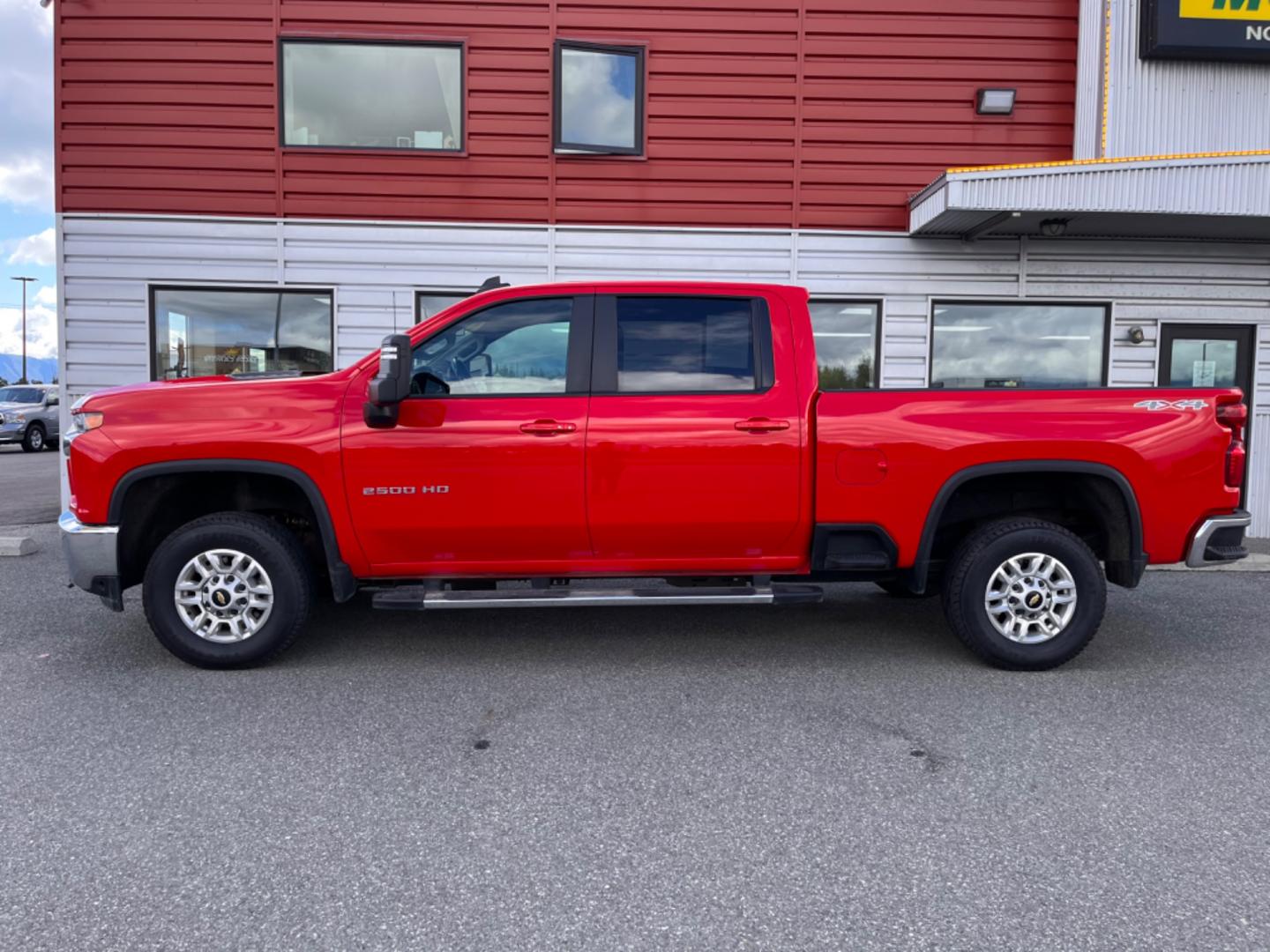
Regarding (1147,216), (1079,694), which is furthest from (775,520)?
(1147,216)

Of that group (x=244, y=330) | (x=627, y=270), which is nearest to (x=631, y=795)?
(x=627, y=270)

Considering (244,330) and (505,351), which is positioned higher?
(244,330)

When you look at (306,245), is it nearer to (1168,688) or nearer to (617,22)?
(617,22)

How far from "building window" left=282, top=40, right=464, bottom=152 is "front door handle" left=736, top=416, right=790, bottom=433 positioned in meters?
5.75

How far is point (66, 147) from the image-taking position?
28.9 feet

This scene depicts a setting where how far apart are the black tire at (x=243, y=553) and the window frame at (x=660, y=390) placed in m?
1.77

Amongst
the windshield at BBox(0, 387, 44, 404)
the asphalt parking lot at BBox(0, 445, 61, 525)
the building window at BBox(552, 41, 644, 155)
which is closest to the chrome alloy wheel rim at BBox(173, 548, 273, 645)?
the building window at BBox(552, 41, 644, 155)

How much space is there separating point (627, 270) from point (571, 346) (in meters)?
4.54

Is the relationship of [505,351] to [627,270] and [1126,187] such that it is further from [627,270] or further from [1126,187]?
[1126,187]

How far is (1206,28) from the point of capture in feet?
28.3

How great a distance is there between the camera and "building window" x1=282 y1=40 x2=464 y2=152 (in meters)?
8.87

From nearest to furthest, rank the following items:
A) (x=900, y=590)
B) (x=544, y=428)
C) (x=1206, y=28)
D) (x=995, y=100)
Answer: (x=544, y=428) → (x=900, y=590) → (x=1206, y=28) → (x=995, y=100)

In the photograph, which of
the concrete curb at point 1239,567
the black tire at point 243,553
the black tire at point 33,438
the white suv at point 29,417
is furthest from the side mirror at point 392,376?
the black tire at point 33,438

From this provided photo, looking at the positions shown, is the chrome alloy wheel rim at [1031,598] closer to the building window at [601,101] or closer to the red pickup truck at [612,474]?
the red pickup truck at [612,474]
